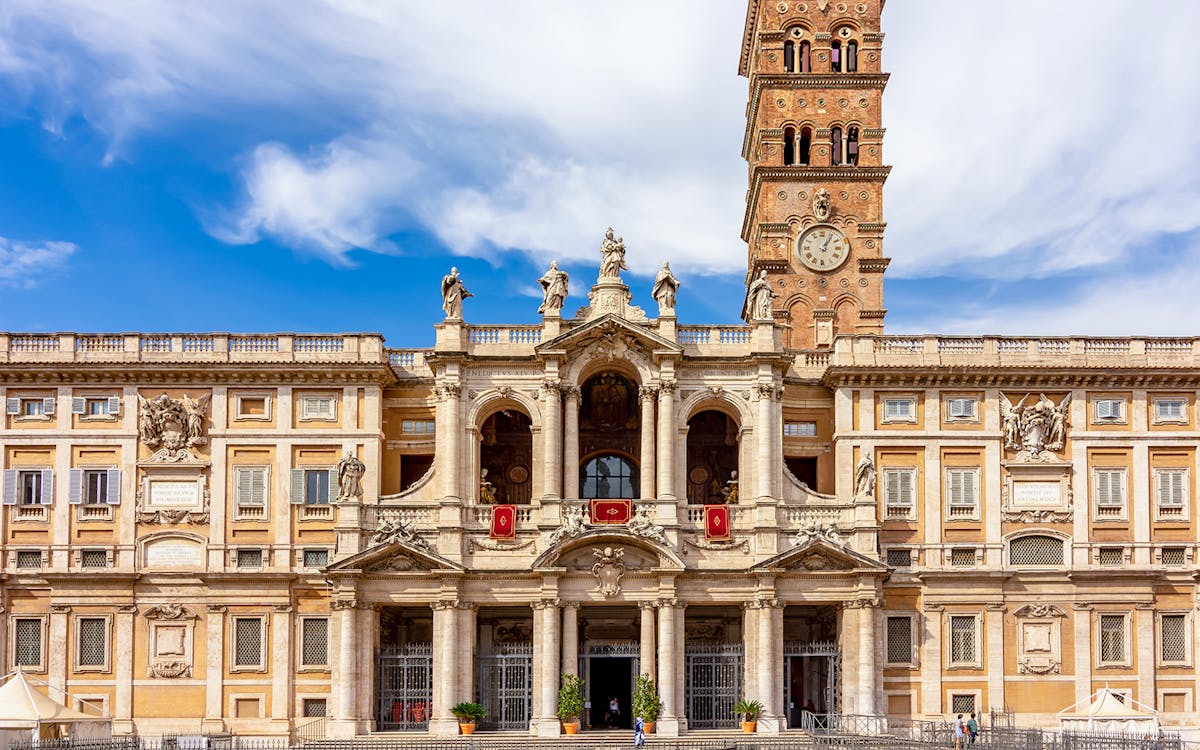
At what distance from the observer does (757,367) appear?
2104 inches

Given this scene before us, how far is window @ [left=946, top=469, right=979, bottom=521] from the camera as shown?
178 ft

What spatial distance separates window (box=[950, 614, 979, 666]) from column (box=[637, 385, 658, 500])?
505 inches

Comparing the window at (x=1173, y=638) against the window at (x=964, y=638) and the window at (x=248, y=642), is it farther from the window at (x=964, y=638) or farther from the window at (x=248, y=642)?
the window at (x=248, y=642)

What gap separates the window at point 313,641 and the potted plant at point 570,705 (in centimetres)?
960

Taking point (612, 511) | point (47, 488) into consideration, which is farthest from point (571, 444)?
point (47, 488)

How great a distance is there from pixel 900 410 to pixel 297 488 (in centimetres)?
2380

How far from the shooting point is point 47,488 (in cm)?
5347

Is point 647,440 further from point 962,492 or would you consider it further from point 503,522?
point 962,492

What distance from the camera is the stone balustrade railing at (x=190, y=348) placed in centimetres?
5381

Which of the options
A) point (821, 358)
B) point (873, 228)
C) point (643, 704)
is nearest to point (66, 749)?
point (643, 704)

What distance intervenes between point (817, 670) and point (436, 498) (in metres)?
16.2

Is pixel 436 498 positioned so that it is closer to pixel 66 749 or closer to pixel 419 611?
pixel 419 611

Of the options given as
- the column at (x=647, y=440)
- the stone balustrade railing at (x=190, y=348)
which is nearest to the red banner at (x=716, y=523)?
the column at (x=647, y=440)

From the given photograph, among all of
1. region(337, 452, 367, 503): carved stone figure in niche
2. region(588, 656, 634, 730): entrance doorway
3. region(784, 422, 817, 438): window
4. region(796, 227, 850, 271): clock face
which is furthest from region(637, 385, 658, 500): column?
region(796, 227, 850, 271): clock face
